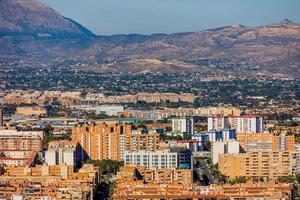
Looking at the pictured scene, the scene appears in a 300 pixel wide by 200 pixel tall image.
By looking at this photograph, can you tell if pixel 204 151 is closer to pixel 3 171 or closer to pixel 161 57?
pixel 3 171

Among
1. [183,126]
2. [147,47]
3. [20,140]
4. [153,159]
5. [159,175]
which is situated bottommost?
[159,175]

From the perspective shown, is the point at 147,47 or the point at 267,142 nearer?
the point at 267,142

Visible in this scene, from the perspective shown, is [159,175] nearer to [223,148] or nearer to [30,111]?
[223,148]

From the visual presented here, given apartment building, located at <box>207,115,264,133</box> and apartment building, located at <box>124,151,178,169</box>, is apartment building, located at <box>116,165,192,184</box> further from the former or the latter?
apartment building, located at <box>207,115,264,133</box>

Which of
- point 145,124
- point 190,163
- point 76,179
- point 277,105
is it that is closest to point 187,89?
point 277,105

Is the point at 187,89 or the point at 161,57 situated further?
the point at 161,57

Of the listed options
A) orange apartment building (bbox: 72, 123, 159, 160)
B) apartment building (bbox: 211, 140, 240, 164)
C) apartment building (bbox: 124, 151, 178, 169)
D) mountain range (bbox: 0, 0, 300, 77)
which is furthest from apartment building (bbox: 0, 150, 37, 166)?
mountain range (bbox: 0, 0, 300, 77)

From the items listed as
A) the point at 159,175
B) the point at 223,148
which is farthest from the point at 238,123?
the point at 159,175

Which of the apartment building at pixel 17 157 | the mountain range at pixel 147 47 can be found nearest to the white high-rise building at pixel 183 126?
the apartment building at pixel 17 157
